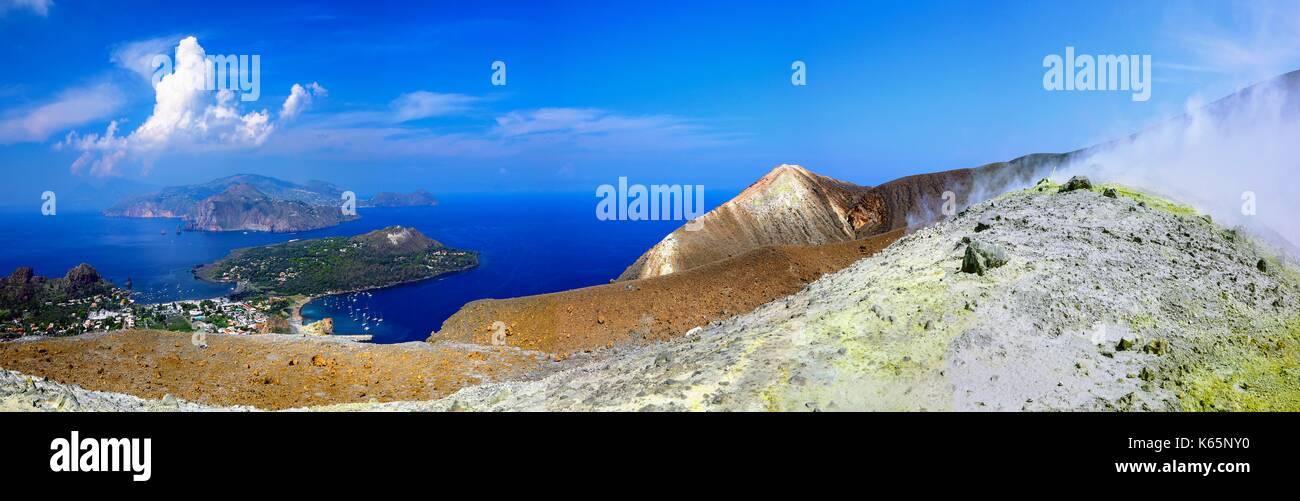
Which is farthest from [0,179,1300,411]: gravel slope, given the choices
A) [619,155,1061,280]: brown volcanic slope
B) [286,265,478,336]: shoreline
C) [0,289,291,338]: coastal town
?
[286,265,478,336]: shoreline

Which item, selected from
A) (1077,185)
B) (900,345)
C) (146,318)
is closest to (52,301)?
(146,318)

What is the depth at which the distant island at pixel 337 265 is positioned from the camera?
100 meters

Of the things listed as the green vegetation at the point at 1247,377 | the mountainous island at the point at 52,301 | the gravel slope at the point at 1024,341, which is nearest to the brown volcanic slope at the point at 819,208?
the gravel slope at the point at 1024,341

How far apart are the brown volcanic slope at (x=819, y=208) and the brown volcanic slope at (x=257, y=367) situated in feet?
115

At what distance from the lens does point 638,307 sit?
22953 mm

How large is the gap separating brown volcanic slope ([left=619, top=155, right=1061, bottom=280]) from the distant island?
74.7 meters

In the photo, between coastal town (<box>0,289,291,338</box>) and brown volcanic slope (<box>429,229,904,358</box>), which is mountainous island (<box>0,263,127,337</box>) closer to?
coastal town (<box>0,289,291,338</box>)

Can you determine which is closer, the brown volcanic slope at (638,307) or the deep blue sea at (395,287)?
the brown volcanic slope at (638,307)

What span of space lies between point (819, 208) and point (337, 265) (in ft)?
312

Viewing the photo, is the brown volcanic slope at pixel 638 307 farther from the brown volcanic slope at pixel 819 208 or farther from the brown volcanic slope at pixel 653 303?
the brown volcanic slope at pixel 819 208

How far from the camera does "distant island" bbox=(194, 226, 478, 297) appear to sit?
329 feet
